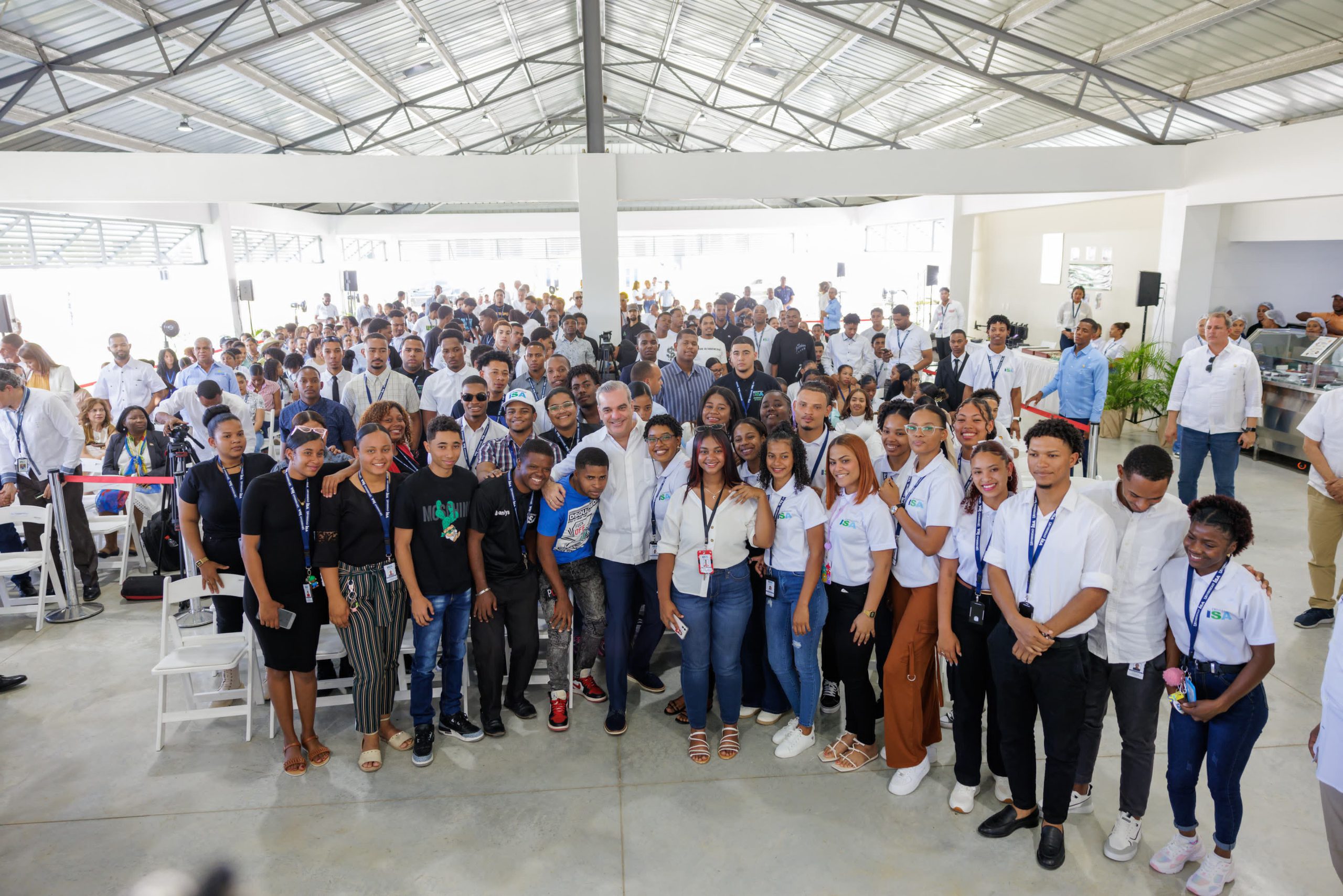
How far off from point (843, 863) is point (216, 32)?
8.99m

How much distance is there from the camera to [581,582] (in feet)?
12.2

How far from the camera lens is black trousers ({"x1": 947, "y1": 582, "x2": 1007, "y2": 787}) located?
2953 millimetres

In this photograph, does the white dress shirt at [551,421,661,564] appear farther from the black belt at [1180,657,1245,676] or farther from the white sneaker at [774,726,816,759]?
the black belt at [1180,657,1245,676]

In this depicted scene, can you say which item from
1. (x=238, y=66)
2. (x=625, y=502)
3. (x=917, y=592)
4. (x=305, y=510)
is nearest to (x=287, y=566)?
(x=305, y=510)

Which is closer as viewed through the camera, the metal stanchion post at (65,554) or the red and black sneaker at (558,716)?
the red and black sneaker at (558,716)

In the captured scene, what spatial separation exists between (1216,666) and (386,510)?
9.89ft

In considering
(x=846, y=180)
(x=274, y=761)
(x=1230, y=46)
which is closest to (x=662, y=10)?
(x=846, y=180)

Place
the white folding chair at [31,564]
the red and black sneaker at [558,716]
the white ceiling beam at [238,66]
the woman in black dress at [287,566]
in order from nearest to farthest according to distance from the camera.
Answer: the woman in black dress at [287,566]
the red and black sneaker at [558,716]
the white folding chair at [31,564]
the white ceiling beam at [238,66]

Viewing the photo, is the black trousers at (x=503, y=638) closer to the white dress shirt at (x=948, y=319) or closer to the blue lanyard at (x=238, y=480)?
the blue lanyard at (x=238, y=480)

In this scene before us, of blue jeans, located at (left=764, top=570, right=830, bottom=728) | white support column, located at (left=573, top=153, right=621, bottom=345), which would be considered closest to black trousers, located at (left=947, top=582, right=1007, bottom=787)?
blue jeans, located at (left=764, top=570, right=830, bottom=728)

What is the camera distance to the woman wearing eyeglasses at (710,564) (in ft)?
10.7

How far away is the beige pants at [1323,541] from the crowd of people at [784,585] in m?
0.27

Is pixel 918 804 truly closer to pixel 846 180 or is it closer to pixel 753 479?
pixel 753 479

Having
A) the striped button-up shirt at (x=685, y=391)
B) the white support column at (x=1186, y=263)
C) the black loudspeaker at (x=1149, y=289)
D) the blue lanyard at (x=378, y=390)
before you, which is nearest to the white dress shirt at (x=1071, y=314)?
the white support column at (x=1186, y=263)
